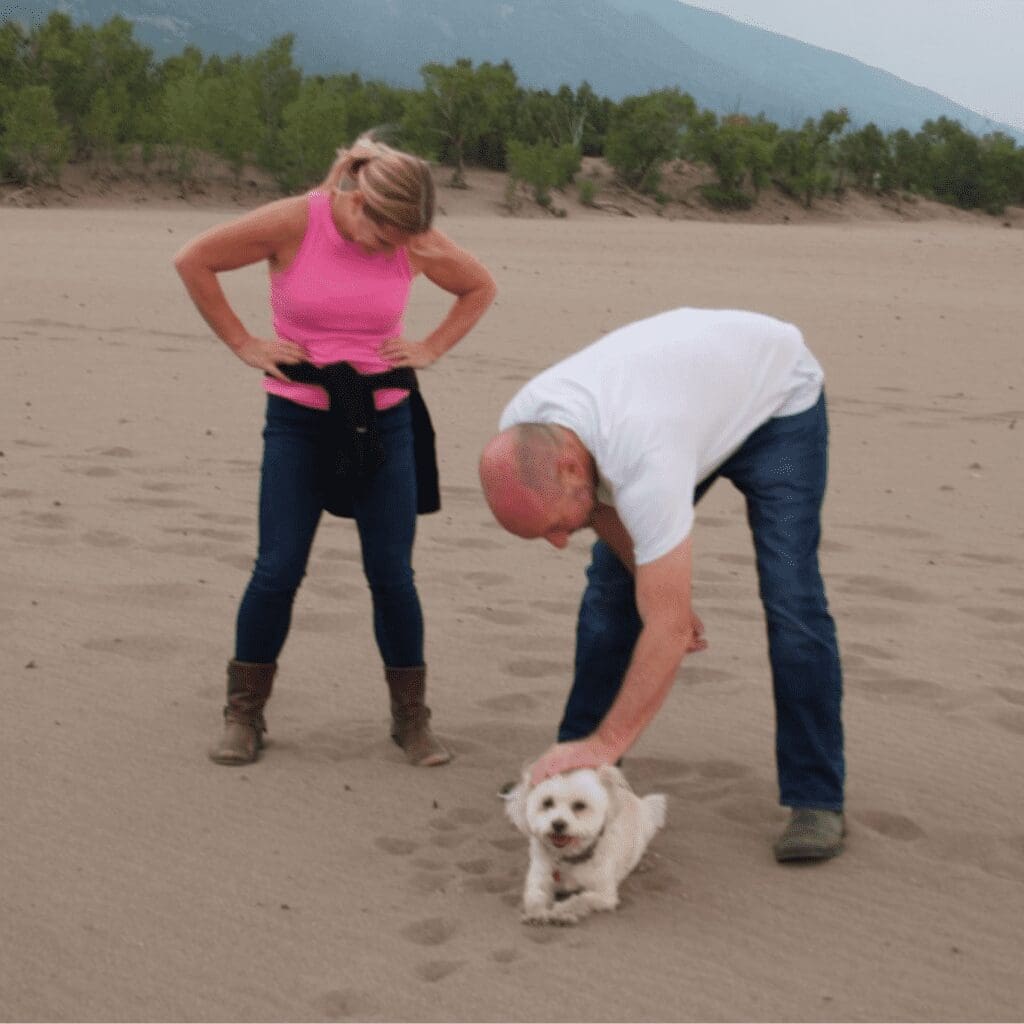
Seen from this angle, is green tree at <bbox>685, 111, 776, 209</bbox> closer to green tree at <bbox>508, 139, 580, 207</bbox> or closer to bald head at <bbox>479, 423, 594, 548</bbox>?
green tree at <bbox>508, 139, 580, 207</bbox>

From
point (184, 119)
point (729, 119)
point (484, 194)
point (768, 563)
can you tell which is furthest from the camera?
point (729, 119)

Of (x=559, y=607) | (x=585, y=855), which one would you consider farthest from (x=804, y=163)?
(x=585, y=855)

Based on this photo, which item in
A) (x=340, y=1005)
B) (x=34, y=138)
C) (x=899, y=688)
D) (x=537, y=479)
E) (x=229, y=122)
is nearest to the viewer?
(x=537, y=479)

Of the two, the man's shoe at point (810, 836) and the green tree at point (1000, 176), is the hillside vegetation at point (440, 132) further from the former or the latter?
the man's shoe at point (810, 836)

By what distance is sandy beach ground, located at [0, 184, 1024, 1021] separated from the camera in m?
3.86

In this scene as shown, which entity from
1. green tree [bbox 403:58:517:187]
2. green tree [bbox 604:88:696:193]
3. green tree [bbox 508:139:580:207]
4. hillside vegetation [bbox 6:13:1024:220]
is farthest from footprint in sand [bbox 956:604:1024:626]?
green tree [bbox 604:88:696:193]

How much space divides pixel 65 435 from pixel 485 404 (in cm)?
298

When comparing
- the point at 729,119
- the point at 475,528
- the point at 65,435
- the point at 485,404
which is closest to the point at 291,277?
the point at 475,528

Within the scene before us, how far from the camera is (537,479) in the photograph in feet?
11.8

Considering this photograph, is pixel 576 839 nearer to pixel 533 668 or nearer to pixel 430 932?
pixel 430 932

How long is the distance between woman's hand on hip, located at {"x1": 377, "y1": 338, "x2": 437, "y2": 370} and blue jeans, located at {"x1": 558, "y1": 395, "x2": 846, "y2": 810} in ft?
2.90

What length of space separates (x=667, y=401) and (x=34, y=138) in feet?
87.5

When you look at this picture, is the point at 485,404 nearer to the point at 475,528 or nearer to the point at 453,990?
the point at 475,528

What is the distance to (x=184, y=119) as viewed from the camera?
29844 mm
